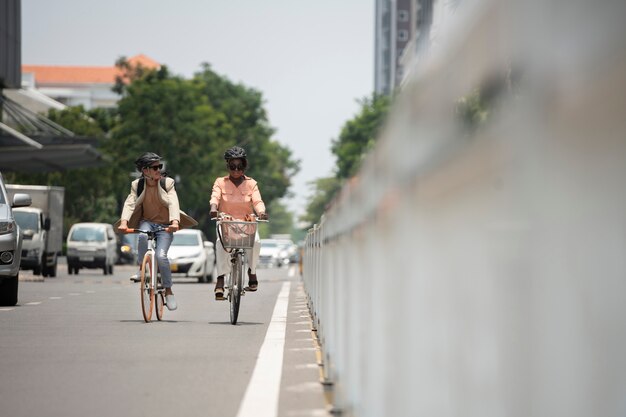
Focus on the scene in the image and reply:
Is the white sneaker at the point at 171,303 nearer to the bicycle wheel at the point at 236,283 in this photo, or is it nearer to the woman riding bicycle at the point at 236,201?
the woman riding bicycle at the point at 236,201

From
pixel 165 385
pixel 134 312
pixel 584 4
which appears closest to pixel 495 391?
pixel 584 4

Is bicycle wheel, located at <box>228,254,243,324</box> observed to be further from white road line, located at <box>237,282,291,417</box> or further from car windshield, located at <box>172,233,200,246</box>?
car windshield, located at <box>172,233,200,246</box>

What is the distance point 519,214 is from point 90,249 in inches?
1884

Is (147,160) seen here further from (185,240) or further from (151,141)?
(151,141)

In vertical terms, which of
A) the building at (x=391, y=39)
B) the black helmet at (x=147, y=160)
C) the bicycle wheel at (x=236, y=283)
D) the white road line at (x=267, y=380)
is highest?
the building at (x=391, y=39)

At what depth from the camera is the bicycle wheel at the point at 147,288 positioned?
583 inches

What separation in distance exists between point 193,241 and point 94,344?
26.6 metres

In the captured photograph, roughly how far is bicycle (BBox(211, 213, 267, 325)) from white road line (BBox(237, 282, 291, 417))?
588 mm

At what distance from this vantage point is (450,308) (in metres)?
3.05

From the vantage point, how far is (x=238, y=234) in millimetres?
13992

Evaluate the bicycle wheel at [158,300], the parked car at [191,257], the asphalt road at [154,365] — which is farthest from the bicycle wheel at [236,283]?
the parked car at [191,257]

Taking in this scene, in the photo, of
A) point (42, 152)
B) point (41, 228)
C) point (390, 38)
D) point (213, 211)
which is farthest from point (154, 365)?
point (390, 38)

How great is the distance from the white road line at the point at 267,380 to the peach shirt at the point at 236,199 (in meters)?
1.38

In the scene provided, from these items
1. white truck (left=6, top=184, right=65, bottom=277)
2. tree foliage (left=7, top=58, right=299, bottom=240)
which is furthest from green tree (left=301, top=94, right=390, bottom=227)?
white truck (left=6, top=184, right=65, bottom=277)
